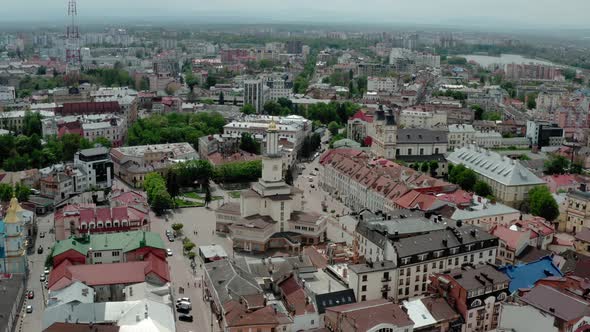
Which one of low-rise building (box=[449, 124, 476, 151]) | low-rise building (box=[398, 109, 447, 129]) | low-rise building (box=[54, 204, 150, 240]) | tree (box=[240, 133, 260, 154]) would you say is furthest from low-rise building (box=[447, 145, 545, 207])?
low-rise building (box=[54, 204, 150, 240])

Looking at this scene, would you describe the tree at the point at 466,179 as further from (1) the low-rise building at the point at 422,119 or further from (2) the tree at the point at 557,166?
(1) the low-rise building at the point at 422,119

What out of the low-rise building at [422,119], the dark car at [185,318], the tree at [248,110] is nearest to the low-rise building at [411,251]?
the dark car at [185,318]

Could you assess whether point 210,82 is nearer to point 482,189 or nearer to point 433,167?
point 433,167

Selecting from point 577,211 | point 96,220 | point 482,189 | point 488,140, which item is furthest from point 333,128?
point 96,220

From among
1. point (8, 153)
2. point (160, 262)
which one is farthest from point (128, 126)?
point (160, 262)

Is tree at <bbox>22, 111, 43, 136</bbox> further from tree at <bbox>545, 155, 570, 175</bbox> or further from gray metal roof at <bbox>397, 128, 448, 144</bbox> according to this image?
tree at <bbox>545, 155, 570, 175</bbox>

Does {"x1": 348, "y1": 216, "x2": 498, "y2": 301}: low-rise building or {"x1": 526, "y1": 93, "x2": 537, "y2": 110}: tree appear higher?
{"x1": 526, "y1": 93, "x2": 537, "y2": 110}: tree

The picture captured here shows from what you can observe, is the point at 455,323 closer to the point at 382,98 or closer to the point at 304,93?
the point at 382,98
